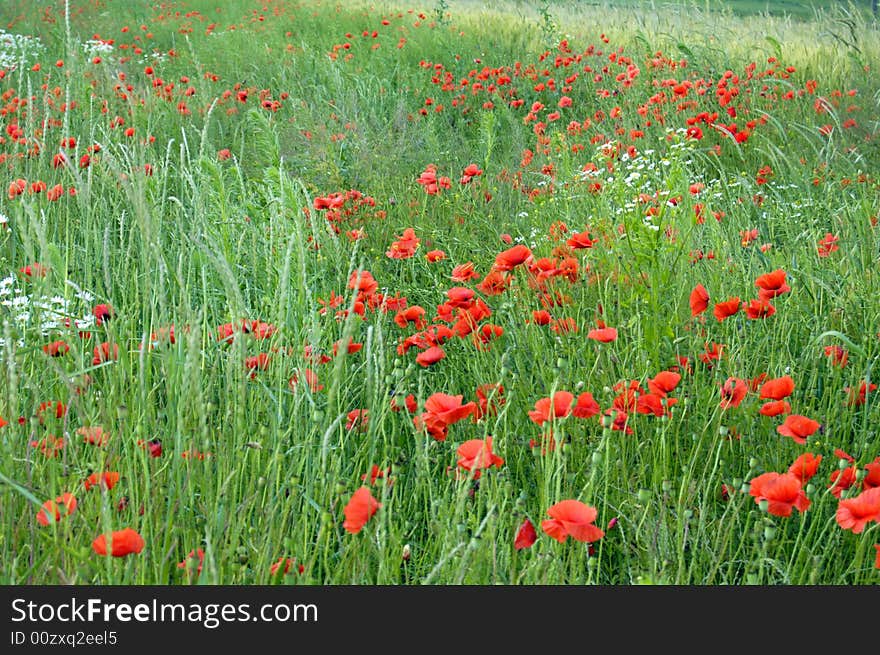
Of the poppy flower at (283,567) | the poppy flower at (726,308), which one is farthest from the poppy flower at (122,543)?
the poppy flower at (726,308)

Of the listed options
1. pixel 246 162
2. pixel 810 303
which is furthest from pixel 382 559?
pixel 246 162

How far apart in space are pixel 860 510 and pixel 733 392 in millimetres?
414

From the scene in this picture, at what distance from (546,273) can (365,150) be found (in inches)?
88.0

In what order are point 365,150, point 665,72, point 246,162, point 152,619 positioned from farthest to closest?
point 665,72 < point 246,162 < point 365,150 < point 152,619

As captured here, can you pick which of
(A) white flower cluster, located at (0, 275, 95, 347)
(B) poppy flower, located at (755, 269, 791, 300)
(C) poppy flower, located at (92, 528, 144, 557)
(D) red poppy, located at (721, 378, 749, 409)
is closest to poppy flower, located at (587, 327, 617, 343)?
(D) red poppy, located at (721, 378, 749, 409)

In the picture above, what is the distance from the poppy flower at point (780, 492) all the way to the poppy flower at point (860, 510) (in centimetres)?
5

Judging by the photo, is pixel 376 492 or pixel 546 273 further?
pixel 546 273

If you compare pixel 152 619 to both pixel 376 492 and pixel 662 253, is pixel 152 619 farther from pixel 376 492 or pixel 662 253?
pixel 662 253

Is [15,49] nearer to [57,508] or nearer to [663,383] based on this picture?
[57,508]

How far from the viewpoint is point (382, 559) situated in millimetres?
1266

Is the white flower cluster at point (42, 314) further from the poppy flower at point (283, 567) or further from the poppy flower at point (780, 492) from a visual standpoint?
the poppy flower at point (780, 492)

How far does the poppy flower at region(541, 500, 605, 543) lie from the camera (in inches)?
48.1

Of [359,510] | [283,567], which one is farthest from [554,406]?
[283,567]

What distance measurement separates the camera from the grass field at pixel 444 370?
4.65ft
